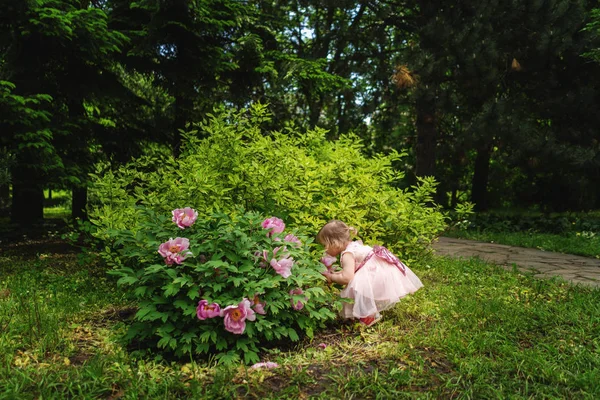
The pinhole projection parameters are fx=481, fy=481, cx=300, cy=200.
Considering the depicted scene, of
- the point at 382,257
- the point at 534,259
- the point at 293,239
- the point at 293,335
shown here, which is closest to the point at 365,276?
the point at 382,257

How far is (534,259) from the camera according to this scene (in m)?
6.66

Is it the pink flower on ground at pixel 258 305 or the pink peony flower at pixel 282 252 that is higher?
the pink peony flower at pixel 282 252

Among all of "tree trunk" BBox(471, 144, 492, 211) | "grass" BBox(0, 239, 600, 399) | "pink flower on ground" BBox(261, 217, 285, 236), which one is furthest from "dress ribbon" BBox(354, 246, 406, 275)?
"tree trunk" BBox(471, 144, 492, 211)

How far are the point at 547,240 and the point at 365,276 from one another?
236 inches

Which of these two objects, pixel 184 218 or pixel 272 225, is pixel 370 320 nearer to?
pixel 272 225

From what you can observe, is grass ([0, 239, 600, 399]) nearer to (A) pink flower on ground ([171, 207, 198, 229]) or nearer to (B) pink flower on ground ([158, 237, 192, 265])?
(B) pink flower on ground ([158, 237, 192, 265])

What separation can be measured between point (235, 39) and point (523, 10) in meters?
5.81

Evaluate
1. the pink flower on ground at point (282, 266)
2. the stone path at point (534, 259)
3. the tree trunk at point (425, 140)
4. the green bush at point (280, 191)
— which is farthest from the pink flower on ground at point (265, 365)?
the tree trunk at point (425, 140)

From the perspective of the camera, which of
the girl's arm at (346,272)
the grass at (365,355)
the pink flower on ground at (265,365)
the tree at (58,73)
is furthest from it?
the tree at (58,73)

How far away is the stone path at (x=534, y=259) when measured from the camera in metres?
5.46

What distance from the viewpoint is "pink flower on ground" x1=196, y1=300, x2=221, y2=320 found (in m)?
2.84

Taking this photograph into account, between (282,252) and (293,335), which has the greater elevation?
(282,252)

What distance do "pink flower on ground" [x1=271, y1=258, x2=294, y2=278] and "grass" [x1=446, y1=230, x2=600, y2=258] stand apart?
5.88 m

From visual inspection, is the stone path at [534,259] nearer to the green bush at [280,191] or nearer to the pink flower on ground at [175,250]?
the green bush at [280,191]
